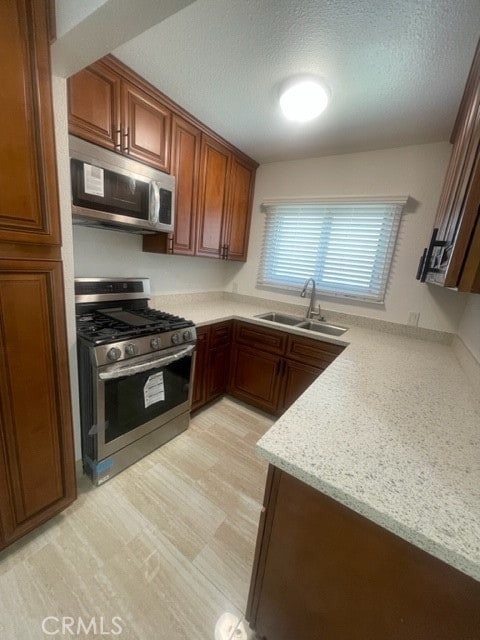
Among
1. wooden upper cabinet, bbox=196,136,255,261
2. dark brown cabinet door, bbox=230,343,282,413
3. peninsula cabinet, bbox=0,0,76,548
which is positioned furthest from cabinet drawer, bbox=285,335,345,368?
peninsula cabinet, bbox=0,0,76,548

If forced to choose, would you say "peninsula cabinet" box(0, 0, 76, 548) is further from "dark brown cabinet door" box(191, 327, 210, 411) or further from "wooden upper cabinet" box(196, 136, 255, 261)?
"wooden upper cabinet" box(196, 136, 255, 261)

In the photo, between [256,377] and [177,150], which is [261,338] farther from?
[177,150]

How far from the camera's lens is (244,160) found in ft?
8.51

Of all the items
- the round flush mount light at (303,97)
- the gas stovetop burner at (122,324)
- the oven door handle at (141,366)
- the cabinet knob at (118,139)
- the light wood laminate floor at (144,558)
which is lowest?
the light wood laminate floor at (144,558)

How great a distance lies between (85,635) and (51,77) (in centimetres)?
213

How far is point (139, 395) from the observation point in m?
1.63

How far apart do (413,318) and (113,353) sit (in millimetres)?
2347

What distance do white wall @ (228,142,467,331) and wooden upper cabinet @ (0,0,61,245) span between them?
2.12m

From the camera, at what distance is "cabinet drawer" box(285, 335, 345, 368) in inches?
78.3

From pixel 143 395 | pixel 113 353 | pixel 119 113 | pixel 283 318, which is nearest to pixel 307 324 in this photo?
pixel 283 318

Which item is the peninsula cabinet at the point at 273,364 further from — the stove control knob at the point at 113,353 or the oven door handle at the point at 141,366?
the stove control knob at the point at 113,353

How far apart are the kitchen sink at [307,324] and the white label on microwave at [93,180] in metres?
1.62

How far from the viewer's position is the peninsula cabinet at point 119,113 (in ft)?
4.44

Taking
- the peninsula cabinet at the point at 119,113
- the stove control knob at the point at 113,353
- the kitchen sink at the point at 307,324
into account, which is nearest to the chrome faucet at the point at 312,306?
the kitchen sink at the point at 307,324
